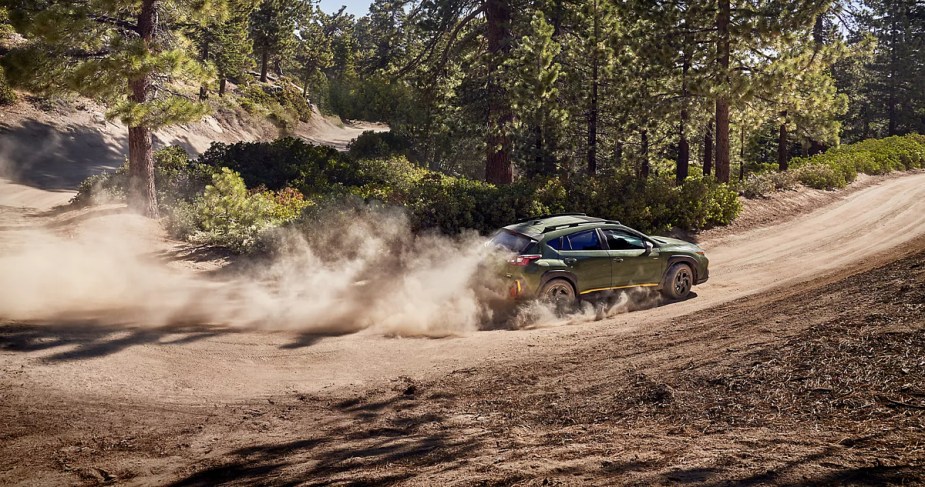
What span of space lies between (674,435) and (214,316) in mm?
8509

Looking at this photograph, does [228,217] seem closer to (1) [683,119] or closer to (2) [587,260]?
(2) [587,260]

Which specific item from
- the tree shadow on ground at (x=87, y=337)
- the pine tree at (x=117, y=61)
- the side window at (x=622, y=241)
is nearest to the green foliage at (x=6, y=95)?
the pine tree at (x=117, y=61)

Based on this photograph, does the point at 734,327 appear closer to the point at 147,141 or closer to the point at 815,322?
the point at 815,322

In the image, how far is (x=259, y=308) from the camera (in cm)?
1216

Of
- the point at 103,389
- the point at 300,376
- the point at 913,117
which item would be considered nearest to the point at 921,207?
the point at 300,376

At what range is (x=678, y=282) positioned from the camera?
1266 centimetres

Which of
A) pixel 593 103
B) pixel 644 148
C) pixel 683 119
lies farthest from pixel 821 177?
pixel 593 103

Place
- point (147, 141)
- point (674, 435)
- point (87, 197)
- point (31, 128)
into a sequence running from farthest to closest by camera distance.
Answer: point (31, 128)
point (87, 197)
point (147, 141)
point (674, 435)

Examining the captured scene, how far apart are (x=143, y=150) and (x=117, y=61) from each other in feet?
9.85

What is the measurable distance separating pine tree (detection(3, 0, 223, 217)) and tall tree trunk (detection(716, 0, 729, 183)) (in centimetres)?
1498

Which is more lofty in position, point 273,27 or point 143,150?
point 273,27

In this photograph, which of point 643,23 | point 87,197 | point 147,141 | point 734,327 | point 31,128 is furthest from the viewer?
point 31,128

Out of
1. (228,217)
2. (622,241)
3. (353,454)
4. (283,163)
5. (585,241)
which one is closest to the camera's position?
(353,454)

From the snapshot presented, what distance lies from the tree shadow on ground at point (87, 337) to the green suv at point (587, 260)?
497 centimetres
